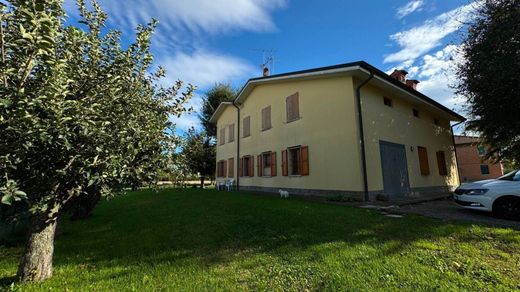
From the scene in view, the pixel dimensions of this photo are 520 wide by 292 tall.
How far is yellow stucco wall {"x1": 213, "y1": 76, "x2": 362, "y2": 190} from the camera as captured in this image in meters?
9.54

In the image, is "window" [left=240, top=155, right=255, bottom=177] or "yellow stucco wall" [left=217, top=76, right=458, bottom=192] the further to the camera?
"window" [left=240, top=155, right=255, bottom=177]

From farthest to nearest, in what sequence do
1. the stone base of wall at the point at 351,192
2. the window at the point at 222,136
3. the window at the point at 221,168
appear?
the window at the point at 222,136, the window at the point at 221,168, the stone base of wall at the point at 351,192

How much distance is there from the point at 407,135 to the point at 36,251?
43.7 feet

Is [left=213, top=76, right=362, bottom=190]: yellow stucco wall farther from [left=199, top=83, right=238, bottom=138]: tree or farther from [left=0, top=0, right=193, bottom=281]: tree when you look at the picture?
[left=199, top=83, right=238, bottom=138]: tree

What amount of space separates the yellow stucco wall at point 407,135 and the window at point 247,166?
727 centimetres

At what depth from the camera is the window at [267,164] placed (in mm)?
13217

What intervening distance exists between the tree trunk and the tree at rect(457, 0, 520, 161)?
492 inches

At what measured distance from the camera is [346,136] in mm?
9625

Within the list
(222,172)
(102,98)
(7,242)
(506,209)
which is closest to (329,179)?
(506,209)

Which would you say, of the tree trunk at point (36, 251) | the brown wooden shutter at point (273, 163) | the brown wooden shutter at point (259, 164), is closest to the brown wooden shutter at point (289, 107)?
the brown wooden shutter at point (273, 163)

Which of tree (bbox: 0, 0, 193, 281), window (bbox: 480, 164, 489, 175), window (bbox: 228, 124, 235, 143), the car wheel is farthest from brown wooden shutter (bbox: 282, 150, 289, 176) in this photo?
window (bbox: 480, 164, 489, 175)

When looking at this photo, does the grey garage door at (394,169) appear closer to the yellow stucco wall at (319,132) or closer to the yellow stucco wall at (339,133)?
the yellow stucco wall at (339,133)

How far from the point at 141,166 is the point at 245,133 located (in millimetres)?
12854

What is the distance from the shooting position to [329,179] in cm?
1002
